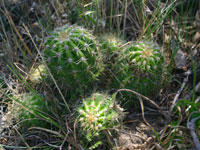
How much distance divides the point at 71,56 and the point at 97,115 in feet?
2.01

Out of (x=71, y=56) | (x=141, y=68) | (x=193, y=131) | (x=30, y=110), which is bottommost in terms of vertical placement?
(x=193, y=131)

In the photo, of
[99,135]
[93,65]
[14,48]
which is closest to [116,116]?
[99,135]

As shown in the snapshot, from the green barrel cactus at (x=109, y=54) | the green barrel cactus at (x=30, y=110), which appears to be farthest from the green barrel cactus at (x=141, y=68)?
the green barrel cactus at (x=30, y=110)

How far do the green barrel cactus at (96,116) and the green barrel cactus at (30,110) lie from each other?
0.44m

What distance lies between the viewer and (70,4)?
349cm

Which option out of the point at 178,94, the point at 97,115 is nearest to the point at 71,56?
the point at 97,115

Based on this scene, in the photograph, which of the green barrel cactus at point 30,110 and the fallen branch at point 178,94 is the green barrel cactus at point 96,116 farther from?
the fallen branch at point 178,94

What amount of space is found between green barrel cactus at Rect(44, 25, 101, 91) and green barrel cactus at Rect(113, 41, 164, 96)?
286 mm

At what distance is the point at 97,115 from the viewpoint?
221 centimetres

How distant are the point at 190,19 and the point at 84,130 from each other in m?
2.50

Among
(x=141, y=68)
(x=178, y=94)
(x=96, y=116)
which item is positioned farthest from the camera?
(x=178, y=94)

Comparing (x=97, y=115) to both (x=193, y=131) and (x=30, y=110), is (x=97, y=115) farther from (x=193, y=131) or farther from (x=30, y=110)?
(x=193, y=131)

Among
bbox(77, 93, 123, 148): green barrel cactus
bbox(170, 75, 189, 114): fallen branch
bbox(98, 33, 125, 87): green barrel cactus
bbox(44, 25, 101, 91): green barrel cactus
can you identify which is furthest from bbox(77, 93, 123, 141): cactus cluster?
bbox(170, 75, 189, 114): fallen branch

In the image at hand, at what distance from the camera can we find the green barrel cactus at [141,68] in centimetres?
253
